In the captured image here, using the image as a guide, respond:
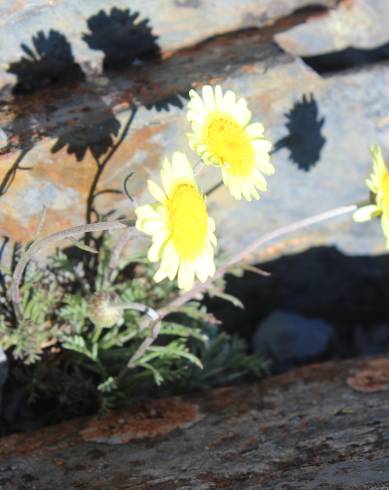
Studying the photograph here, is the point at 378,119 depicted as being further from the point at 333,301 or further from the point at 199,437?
the point at 199,437

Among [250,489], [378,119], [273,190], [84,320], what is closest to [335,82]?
[378,119]

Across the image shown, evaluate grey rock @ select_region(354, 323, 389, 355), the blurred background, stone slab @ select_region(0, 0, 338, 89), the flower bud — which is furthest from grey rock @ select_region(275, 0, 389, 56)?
grey rock @ select_region(354, 323, 389, 355)

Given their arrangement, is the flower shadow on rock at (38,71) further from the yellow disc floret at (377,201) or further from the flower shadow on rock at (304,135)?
the yellow disc floret at (377,201)

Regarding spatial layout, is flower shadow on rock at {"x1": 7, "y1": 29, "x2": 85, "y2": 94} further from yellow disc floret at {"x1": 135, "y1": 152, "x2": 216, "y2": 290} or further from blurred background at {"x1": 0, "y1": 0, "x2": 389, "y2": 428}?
yellow disc floret at {"x1": 135, "y1": 152, "x2": 216, "y2": 290}

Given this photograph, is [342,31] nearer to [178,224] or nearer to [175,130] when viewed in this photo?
[175,130]

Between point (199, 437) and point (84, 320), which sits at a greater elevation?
point (84, 320)

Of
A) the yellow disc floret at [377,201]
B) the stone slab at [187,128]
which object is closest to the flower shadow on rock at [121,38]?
the stone slab at [187,128]
